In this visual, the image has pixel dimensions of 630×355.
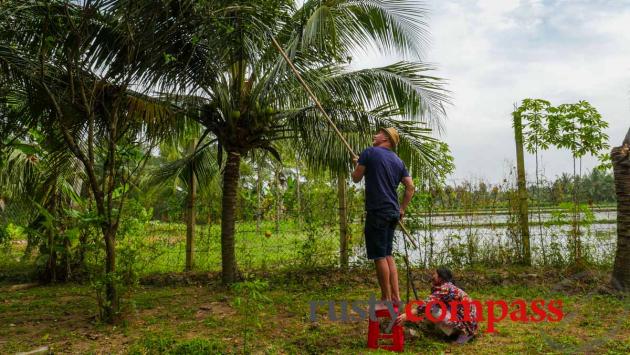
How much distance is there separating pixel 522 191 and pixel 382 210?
170 inches

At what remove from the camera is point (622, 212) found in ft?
20.3

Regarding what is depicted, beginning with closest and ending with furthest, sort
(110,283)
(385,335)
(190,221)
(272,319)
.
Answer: (385,335) < (110,283) < (272,319) < (190,221)

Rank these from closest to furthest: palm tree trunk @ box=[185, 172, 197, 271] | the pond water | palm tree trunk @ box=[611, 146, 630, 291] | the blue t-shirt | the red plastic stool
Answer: the red plastic stool
the blue t-shirt
palm tree trunk @ box=[611, 146, 630, 291]
the pond water
palm tree trunk @ box=[185, 172, 197, 271]

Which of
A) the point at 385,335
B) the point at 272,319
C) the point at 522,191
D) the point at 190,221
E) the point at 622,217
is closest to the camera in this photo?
the point at 385,335

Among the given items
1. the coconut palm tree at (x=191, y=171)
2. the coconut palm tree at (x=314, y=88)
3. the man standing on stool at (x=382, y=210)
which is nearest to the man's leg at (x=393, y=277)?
the man standing on stool at (x=382, y=210)

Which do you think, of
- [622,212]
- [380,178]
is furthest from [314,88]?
[622,212]

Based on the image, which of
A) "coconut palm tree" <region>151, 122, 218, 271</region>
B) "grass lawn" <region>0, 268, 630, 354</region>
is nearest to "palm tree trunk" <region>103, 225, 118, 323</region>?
"grass lawn" <region>0, 268, 630, 354</region>

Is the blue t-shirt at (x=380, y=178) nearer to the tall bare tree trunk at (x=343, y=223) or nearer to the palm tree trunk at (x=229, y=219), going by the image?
the palm tree trunk at (x=229, y=219)

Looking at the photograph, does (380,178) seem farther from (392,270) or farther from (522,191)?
(522,191)

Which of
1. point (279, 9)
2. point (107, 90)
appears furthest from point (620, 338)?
point (107, 90)

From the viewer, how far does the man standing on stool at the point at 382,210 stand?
4.22m

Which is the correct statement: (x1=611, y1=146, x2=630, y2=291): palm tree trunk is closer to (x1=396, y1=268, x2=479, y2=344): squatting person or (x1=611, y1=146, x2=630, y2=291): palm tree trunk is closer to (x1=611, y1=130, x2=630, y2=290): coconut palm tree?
(x1=611, y1=130, x2=630, y2=290): coconut palm tree

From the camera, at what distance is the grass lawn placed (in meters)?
4.25

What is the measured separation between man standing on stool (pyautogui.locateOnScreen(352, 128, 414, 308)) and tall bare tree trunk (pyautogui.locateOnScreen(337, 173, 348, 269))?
350 cm
